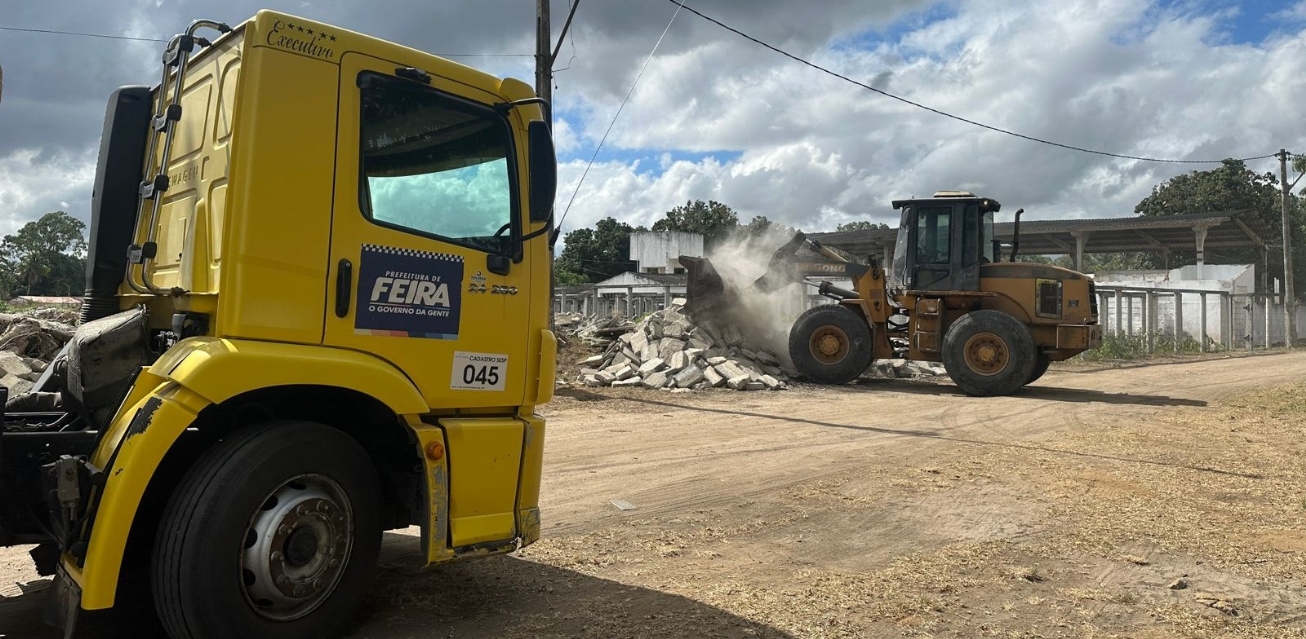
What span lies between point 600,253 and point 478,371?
7150cm

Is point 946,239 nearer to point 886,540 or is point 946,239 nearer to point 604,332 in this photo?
point 604,332

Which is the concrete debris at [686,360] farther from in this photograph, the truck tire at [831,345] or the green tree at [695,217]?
the green tree at [695,217]

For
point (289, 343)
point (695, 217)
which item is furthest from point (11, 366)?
point (695, 217)

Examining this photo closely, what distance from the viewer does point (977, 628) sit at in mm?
4387

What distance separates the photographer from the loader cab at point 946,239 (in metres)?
15.9

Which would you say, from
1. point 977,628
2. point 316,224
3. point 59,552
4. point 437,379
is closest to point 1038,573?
point 977,628

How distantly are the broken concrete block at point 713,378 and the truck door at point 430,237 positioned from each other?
457 inches


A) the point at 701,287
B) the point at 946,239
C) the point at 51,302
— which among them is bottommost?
the point at 51,302

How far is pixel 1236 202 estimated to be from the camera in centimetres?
5597

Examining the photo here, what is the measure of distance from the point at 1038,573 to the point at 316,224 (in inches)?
176

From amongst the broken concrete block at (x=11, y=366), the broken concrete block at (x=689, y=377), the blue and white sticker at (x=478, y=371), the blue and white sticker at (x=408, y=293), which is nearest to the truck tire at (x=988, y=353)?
the broken concrete block at (x=689, y=377)

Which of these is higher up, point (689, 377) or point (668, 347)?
point (668, 347)

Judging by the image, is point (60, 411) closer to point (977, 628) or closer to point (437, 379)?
point (437, 379)

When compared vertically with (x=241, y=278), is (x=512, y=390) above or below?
below
